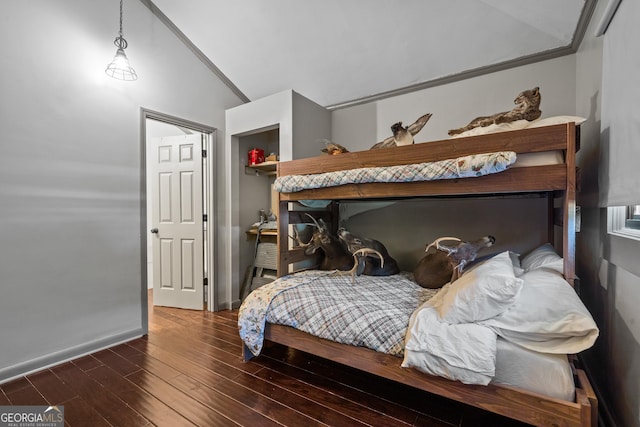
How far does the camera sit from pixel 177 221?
10.5 ft

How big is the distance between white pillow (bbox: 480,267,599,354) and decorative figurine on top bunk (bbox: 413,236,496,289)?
1.54 feet

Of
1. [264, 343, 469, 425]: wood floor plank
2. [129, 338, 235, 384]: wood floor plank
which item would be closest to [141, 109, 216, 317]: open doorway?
[129, 338, 235, 384]: wood floor plank

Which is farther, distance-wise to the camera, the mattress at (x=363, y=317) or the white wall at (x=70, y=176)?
the white wall at (x=70, y=176)

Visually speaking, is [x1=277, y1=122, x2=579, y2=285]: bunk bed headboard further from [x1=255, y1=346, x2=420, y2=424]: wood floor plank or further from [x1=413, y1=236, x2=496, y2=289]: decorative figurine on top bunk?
[x1=255, y1=346, x2=420, y2=424]: wood floor plank

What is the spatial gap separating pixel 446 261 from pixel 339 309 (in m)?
0.99

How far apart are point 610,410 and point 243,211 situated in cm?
320

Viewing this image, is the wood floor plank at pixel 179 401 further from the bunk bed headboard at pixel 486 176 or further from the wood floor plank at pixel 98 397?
the bunk bed headboard at pixel 486 176

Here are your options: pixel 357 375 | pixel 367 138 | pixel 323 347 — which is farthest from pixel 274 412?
pixel 367 138

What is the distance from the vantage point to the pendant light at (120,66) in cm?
217

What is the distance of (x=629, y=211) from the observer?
137cm

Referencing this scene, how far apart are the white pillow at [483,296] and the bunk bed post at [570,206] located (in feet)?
1.15

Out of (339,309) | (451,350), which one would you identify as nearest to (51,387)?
(339,309)

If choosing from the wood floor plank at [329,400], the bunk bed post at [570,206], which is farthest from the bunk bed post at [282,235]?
the bunk bed post at [570,206]

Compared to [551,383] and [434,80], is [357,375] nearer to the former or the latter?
[551,383]
